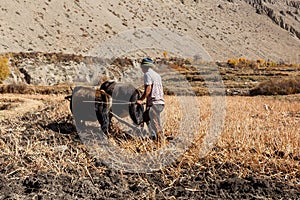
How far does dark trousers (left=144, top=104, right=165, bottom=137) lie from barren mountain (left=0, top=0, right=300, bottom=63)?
44.9 feet

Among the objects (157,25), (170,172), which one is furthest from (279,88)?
(157,25)

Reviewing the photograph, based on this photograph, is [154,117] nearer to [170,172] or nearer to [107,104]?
[107,104]

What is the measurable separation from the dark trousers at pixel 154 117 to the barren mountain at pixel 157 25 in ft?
44.9

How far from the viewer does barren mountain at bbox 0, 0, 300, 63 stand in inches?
1952

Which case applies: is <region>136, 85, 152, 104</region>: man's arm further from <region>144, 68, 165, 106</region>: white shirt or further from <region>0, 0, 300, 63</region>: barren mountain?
<region>0, 0, 300, 63</region>: barren mountain

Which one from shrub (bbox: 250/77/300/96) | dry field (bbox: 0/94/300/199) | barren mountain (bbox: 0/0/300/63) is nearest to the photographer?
dry field (bbox: 0/94/300/199)

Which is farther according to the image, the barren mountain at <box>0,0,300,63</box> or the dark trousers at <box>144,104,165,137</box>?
the barren mountain at <box>0,0,300,63</box>

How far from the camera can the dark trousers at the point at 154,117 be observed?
23.6ft

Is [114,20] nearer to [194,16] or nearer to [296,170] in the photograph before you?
[194,16]

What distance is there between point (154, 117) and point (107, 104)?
3.43ft

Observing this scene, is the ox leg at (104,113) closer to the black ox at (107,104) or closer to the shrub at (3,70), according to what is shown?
the black ox at (107,104)

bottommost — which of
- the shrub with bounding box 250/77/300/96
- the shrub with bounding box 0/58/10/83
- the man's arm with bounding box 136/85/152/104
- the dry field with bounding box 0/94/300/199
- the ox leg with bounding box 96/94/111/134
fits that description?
the shrub with bounding box 250/77/300/96

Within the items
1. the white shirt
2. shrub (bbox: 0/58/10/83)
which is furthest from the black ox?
shrub (bbox: 0/58/10/83)

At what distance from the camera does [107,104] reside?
7.62m
